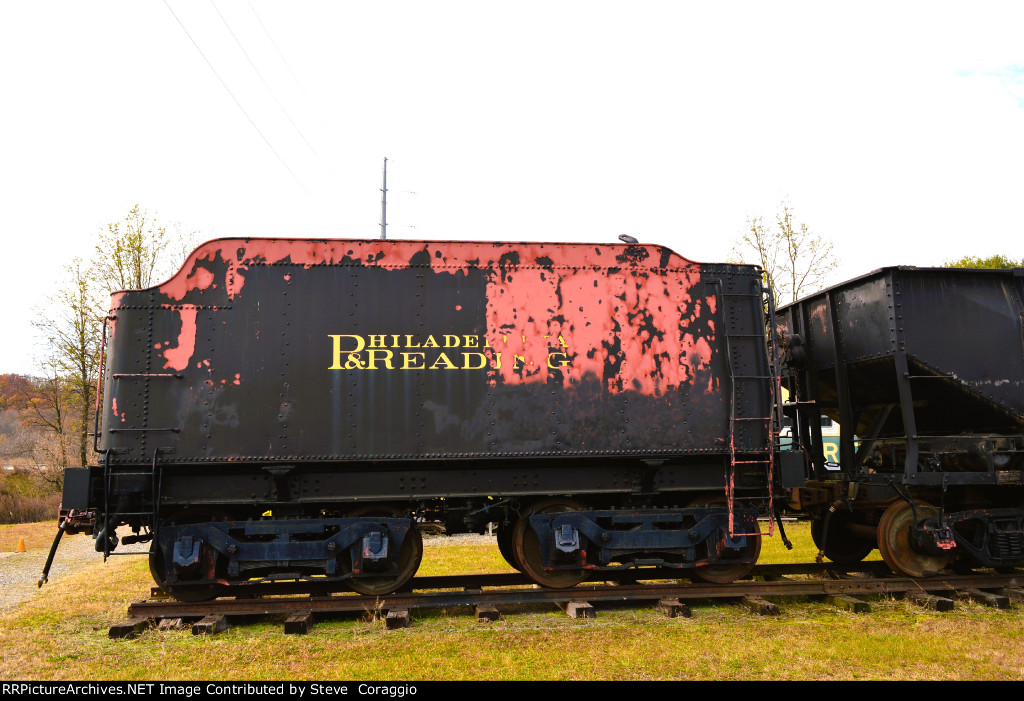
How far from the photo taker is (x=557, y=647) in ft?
19.1

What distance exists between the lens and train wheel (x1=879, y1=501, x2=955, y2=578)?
321 inches

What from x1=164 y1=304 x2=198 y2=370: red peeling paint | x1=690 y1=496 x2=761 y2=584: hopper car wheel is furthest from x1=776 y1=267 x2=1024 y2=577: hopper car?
x1=164 y1=304 x2=198 y2=370: red peeling paint

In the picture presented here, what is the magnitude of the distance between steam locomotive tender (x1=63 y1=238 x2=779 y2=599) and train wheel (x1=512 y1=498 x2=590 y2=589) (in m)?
0.03

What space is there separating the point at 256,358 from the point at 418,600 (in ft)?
10.1

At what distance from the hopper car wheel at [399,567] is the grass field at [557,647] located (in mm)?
474

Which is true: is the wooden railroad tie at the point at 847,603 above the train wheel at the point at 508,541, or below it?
below

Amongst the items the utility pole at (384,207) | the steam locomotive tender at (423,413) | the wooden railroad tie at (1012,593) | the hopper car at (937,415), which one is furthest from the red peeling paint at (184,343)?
the utility pole at (384,207)

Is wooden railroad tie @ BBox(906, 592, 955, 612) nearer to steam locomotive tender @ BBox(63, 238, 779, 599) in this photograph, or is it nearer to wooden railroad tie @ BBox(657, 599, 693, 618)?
steam locomotive tender @ BBox(63, 238, 779, 599)

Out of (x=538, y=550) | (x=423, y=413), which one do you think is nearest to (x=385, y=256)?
(x=423, y=413)

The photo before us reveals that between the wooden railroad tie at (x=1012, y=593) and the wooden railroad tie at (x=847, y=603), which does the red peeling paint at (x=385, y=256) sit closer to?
the wooden railroad tie at (x=847, y=603)

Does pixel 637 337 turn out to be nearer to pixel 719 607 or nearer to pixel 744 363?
pixel 744 363

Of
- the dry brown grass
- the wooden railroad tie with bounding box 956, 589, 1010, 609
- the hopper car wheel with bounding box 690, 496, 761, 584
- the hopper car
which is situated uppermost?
the hopper car

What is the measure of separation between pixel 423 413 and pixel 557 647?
8.97ft

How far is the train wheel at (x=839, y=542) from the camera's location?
946cm
